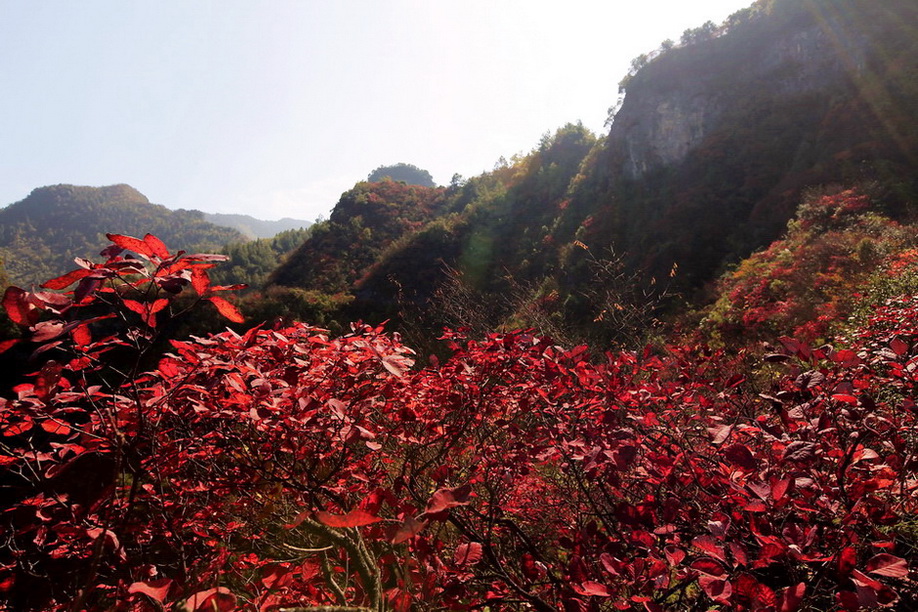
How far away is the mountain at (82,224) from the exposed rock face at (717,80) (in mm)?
73295

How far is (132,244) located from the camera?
943mm

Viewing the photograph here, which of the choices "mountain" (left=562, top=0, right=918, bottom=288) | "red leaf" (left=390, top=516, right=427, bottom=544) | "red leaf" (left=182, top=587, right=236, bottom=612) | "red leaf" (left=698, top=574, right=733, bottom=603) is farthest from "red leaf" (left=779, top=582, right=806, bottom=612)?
"mountain" (left=562, top=0, right=918, bottom=288)

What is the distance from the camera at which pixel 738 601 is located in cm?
115

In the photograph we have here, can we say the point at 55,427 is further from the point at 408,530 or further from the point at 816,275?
the point at 816,275

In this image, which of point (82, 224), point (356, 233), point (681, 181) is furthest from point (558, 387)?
point (82, 224)

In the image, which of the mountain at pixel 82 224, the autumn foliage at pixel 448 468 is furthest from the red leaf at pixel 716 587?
the mountain at pixel 82 224

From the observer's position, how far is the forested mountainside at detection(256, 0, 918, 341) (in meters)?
13.6

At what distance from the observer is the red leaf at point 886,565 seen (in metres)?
1.01

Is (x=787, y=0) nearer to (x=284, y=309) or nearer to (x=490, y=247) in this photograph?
(x=490, y=247)

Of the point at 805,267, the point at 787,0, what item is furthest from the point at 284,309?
the point at 787,0

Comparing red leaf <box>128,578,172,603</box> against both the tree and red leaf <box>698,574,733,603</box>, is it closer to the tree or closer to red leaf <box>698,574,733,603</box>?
red leaf <box>698,574,733,603</box>

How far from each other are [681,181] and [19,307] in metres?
24.0

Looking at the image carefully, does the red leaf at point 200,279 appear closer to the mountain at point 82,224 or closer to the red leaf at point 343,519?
the red leaf at point 343,519

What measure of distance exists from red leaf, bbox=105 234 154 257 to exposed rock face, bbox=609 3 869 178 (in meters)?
25.5
